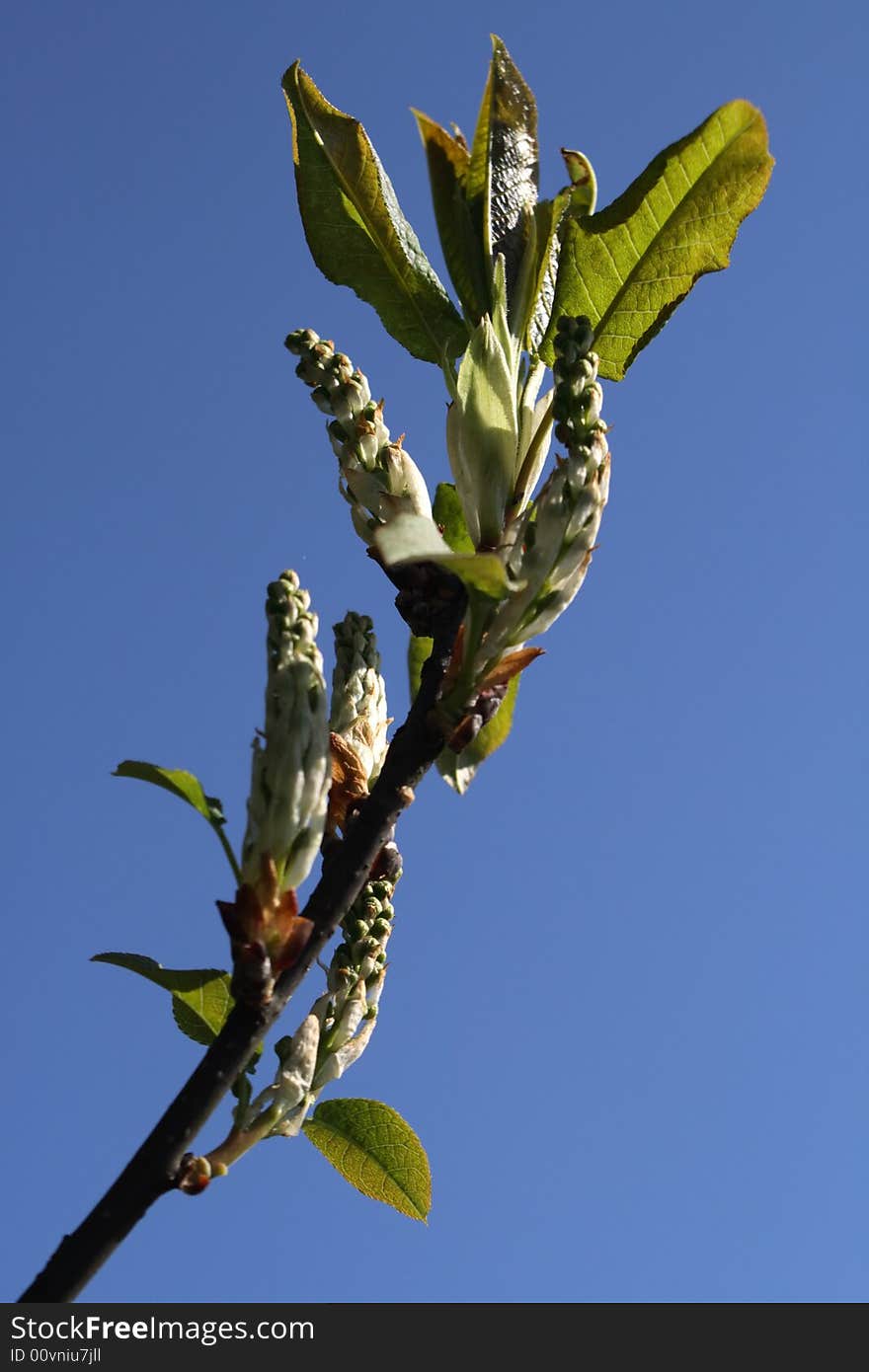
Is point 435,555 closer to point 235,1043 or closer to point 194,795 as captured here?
point 194,795

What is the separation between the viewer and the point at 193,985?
1.58 m

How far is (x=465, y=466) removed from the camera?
65.9 inches

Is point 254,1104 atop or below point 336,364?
below

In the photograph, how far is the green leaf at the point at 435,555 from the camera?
54.0 inches

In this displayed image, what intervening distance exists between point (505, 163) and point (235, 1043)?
130 centimetres

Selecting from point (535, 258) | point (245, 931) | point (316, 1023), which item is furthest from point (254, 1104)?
point (535, 258)

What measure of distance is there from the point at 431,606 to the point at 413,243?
2.20 feet

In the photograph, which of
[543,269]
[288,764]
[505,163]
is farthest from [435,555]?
[505,163]

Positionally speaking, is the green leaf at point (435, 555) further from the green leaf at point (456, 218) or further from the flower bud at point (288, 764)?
the green leaf at point (456, 218)

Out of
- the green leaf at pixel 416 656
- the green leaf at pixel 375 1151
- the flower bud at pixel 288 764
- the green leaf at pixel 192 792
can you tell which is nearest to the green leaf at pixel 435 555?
the flower bud at pixel 288 764

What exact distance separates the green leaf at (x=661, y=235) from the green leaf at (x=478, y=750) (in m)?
0.56

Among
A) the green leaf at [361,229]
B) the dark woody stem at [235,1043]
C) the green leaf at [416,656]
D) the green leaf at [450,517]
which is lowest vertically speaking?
the dark woody stem at [235,1043]

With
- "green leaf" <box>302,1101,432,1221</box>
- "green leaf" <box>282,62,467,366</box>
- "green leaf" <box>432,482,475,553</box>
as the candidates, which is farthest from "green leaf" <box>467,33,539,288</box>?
"green leaf" <box>302,1101,432,1221</box>
